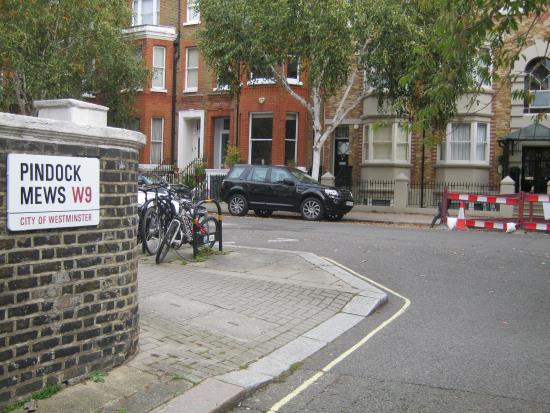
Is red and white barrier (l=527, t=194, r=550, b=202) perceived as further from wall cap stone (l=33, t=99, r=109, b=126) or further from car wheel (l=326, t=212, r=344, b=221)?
wall cap stone (l=33, t=99, r=109, b=126)

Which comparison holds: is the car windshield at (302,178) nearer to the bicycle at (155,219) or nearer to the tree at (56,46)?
the tree at (56,46)

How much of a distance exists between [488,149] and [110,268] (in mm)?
22373

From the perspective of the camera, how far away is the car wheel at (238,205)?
19906 millimetres

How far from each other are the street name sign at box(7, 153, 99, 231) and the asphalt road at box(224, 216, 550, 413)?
184 centimetres

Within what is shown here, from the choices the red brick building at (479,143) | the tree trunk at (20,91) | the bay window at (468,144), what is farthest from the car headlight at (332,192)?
the tree trunk at (20,91)

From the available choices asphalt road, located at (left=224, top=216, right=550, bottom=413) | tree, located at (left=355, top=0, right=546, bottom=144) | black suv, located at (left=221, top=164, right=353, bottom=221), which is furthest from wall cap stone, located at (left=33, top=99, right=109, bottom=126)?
black suv, located at (left=221, top=164, right=353, bottom=221)

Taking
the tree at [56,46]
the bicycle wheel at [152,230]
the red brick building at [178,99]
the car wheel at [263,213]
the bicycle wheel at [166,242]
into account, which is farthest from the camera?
the red brick building at [178,99]

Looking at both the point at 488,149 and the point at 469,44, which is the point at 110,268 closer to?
the point at 469,44

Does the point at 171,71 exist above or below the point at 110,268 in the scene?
above

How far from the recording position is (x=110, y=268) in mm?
4598

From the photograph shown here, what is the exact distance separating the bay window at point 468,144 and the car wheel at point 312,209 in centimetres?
830

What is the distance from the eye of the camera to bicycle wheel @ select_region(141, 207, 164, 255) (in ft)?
31.8

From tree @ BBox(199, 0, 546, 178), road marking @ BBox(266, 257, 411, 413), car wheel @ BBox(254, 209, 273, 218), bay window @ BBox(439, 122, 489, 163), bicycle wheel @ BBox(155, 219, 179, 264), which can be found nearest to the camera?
road marking @ BBox(266, 257, 411, 413)

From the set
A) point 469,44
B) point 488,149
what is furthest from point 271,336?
point 488,149
